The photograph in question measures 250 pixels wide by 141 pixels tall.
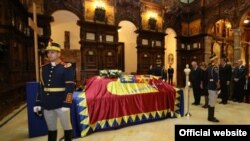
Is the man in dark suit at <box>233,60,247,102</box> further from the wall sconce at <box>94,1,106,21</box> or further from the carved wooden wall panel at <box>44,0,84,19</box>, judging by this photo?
the carved wooden wall panel at <box>44,0,84,19</box>

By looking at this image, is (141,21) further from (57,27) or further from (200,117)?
(200,117)

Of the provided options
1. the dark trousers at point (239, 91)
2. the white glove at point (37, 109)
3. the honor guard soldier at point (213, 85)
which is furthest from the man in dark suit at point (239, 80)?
the white glove at point (37, 109)

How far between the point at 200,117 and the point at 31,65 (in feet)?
23.5

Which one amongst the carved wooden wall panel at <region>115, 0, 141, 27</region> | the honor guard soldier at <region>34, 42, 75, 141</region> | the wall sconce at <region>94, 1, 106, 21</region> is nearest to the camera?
the honor guard soldier at <region>34, 42, 75, 141</region>

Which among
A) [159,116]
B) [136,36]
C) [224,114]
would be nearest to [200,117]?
[224,114]

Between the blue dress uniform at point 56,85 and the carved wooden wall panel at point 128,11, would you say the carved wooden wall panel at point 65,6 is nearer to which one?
the carved wooden wall panel at point 128,11

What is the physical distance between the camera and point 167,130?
12.7 ft

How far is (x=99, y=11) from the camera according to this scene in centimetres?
1013

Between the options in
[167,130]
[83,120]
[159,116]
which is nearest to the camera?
[83,120]

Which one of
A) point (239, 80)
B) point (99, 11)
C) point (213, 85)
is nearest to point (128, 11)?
point (99, 11)

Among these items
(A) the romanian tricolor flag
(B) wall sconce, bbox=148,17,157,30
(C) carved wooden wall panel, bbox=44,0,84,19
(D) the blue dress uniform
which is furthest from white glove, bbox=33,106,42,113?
(B) wall sconce, bbox=148,17,157,30

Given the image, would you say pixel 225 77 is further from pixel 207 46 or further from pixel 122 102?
pixel 207 46

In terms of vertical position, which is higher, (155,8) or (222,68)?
(155,8)

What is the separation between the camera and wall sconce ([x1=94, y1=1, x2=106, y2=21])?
1008 centimetres
